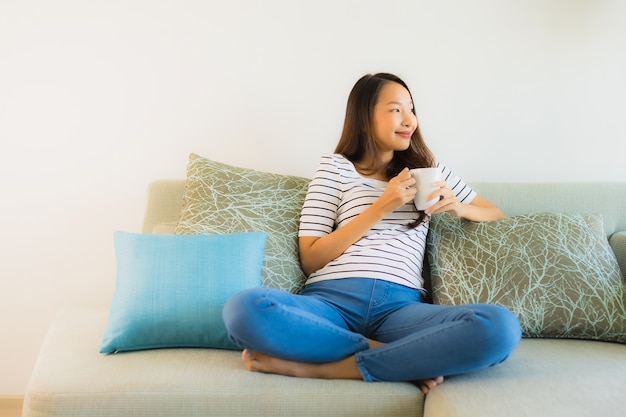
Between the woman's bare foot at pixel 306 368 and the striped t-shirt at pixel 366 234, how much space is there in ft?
1.20

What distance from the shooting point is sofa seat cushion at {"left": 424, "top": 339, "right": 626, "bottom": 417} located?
134 cm

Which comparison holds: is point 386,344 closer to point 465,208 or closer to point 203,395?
point 203,395

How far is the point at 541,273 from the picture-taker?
190 cm

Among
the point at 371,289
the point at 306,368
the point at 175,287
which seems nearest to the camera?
the point at 306,368

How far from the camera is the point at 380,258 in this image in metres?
1.91

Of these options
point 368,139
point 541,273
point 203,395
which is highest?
point 368,139

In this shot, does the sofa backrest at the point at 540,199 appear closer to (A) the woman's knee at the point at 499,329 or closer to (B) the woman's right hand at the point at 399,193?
(B) the woman's right hand at the point at 399,193

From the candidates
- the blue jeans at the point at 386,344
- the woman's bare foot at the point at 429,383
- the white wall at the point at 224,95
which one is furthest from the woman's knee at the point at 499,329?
the white wall at the point at 224,95

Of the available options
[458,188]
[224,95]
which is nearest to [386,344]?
[458,188]

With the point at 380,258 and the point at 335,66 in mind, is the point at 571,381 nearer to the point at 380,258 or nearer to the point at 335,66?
the point at 380,258

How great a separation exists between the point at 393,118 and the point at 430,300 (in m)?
0.58

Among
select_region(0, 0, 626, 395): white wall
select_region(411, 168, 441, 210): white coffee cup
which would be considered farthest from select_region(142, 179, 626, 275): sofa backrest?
select_region(411, 168, 441, 210): white coffee cup

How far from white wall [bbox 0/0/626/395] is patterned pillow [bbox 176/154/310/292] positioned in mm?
335

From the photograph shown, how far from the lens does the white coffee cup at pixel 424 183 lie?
1.80 m
